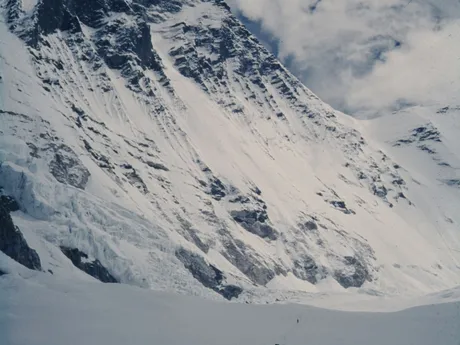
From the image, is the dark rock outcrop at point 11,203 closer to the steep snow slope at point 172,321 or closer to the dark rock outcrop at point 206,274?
the dark rock outcrop at point 206,274

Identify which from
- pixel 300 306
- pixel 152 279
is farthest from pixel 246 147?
pixel 300 306

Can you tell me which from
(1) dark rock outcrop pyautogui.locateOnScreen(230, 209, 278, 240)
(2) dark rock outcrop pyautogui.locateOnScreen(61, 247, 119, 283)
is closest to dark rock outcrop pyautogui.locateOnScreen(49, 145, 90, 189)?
(2) dark rock outcrop pyautogui.locateOnScreen(61, 247, 119, 283)

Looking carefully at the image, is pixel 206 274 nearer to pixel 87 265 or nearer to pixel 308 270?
pixel 87 265

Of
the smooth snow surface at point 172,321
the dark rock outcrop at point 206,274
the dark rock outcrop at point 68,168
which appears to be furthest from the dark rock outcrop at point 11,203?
the smooth snow surface at point 172,321

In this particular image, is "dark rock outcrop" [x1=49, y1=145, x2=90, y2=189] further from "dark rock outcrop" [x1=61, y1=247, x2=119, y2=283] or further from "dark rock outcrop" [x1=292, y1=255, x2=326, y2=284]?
"dark rock outcrop" [x1=292, y1=255, x2=326, y2=284]

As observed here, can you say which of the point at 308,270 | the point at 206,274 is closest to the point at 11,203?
the point at 206,274
